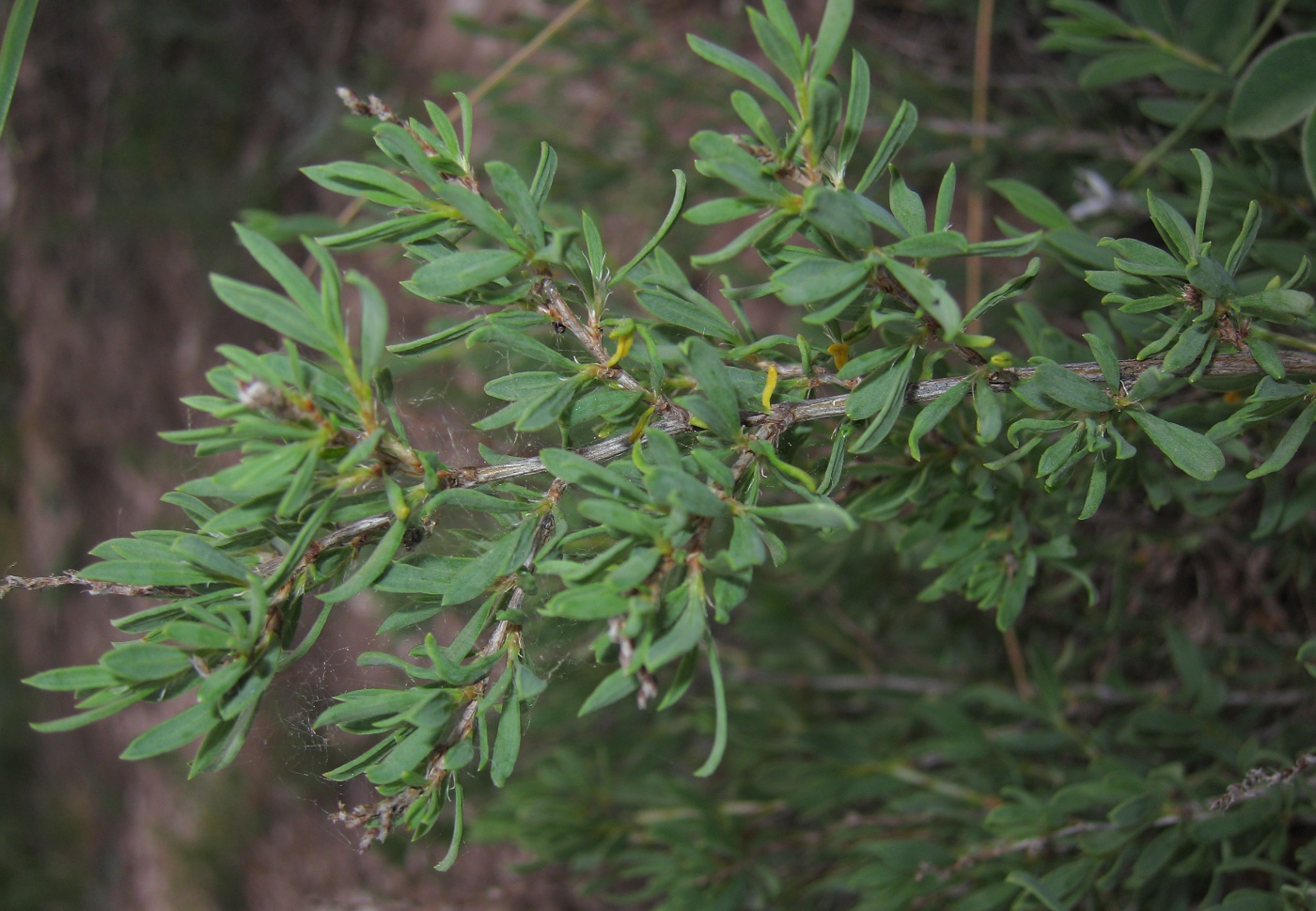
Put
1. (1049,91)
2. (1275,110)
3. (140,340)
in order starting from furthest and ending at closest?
1. (140,340)
2. (1049,91)
3. (1275,110)

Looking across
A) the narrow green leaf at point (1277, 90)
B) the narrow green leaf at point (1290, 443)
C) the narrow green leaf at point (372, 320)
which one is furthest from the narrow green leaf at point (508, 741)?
the narrow green leaf at point (1277, 90)

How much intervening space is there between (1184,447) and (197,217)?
4493mm

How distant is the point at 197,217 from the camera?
413 centimetres

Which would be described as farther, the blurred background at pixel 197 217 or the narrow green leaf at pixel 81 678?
the blurred background at pixel 197 217

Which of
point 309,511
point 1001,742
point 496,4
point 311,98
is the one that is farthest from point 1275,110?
point 311,98

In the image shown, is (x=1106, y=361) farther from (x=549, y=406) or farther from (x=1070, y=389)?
(x=549, y=406)

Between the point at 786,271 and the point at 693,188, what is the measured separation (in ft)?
5.38

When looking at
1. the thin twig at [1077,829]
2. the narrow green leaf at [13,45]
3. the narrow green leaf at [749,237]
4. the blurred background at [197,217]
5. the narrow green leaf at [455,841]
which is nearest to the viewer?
the narrow green leaf at [749,237]

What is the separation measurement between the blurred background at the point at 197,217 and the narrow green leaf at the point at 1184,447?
135cm

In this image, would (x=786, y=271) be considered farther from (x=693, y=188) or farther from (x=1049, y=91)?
(x=693, y=188)

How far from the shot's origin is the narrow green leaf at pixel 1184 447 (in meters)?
0.72

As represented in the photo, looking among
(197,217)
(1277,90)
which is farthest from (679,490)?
(197,217)

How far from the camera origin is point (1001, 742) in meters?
1.47

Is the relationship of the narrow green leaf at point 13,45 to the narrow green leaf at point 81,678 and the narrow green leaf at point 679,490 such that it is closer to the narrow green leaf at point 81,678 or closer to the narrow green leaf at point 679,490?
the narrow green leaf at point 81,678
